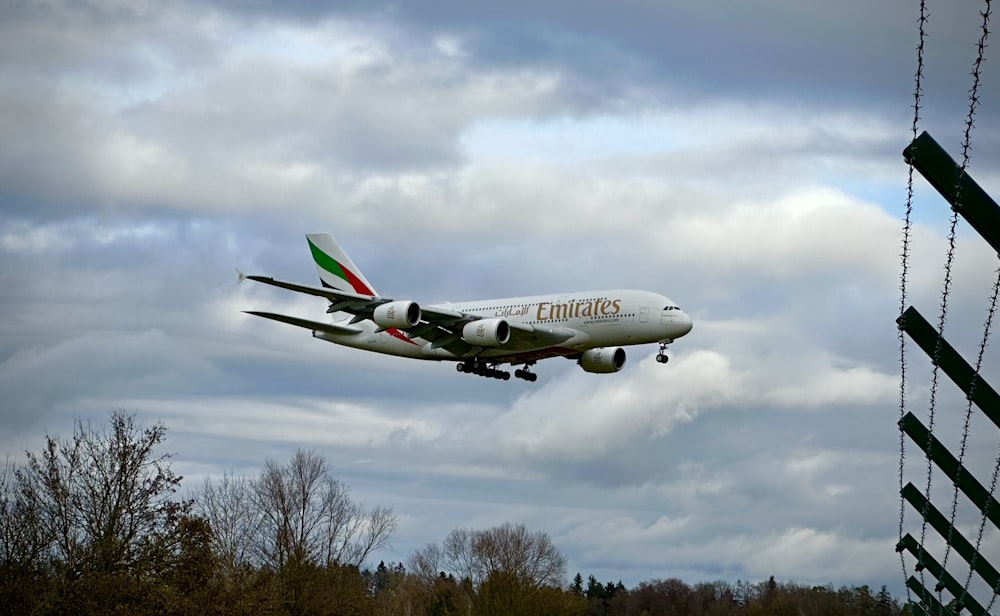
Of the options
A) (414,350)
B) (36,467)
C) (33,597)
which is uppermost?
(414,350)

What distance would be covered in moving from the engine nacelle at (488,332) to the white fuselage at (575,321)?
990 mm

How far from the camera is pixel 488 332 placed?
209ft

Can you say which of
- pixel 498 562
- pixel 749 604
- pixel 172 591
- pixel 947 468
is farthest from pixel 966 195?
pixel 749 604

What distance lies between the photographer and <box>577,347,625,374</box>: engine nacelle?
69.8 metres

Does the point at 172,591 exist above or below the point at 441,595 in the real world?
below

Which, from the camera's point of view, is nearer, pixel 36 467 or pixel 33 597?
pixel 33 597

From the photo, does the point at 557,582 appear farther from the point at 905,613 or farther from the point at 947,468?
the point at 947,468

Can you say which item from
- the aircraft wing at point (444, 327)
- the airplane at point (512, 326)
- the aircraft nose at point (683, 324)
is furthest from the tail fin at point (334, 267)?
the aircraft nose at point (683, 324)

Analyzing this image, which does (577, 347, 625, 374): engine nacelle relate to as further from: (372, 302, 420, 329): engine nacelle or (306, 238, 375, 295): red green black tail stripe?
(306, 238, 375, 295): red green black tail stripe

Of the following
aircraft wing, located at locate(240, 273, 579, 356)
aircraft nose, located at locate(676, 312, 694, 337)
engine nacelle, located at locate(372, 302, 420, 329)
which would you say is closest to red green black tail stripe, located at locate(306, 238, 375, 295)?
aircraft wing, located at locate(240, 273, 579, 356)

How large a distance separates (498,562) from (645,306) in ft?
132

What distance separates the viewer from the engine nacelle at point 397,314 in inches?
2457

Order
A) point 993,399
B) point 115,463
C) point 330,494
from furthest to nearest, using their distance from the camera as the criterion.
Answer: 1. point 330,494
2. point 115,463
3. point 993,399

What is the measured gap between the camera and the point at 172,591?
36.1m
